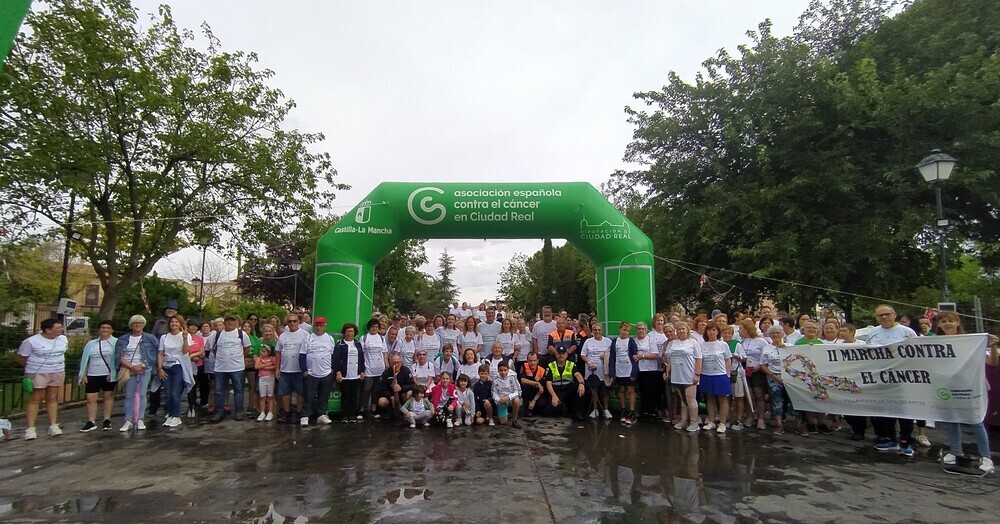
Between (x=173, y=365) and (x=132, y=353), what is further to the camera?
(x=173, y=365)

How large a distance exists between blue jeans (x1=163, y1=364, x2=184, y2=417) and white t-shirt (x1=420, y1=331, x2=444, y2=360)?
11.8 feet

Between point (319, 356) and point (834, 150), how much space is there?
13.6 metres

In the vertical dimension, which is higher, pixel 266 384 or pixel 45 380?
pixel 45 380

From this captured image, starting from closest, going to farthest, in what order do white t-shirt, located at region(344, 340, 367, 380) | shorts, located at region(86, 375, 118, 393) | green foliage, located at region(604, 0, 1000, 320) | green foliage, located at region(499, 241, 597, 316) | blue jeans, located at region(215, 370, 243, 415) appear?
shorts, located at region(86, 375, 118, 393)
white t-shirt, located at region(344, 340, 367, 380)
blue jeans, located at region(215, 370, 243, 415)
green foliage, located at region(604, 0, 1000, 320)
green foliage, located at region(499, 241, 597, 316)

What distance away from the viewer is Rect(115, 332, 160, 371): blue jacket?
8127 millimetres

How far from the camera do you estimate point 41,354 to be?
7484 mm

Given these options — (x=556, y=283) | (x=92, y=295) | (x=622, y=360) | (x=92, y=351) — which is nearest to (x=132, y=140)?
(x=92, y=351)

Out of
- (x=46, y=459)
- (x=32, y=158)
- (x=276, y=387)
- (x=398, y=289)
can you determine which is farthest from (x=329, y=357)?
(x=398, y=289)

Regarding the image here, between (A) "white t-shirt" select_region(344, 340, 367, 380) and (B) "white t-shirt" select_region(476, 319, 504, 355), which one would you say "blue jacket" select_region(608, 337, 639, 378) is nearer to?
(B) "white t-shirt" select_region(476, 319, 504, 355)

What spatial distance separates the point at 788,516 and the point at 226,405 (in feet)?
28.3

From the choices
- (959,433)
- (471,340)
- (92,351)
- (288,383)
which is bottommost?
(959,433)

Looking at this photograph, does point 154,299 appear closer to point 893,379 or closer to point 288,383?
point 288,383

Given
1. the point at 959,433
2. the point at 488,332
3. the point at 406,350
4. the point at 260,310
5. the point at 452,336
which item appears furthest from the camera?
the point at 260,310

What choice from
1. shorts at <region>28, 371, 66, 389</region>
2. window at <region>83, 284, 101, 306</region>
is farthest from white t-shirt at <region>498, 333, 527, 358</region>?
window at <region>83, 284, 101, 306</region>
